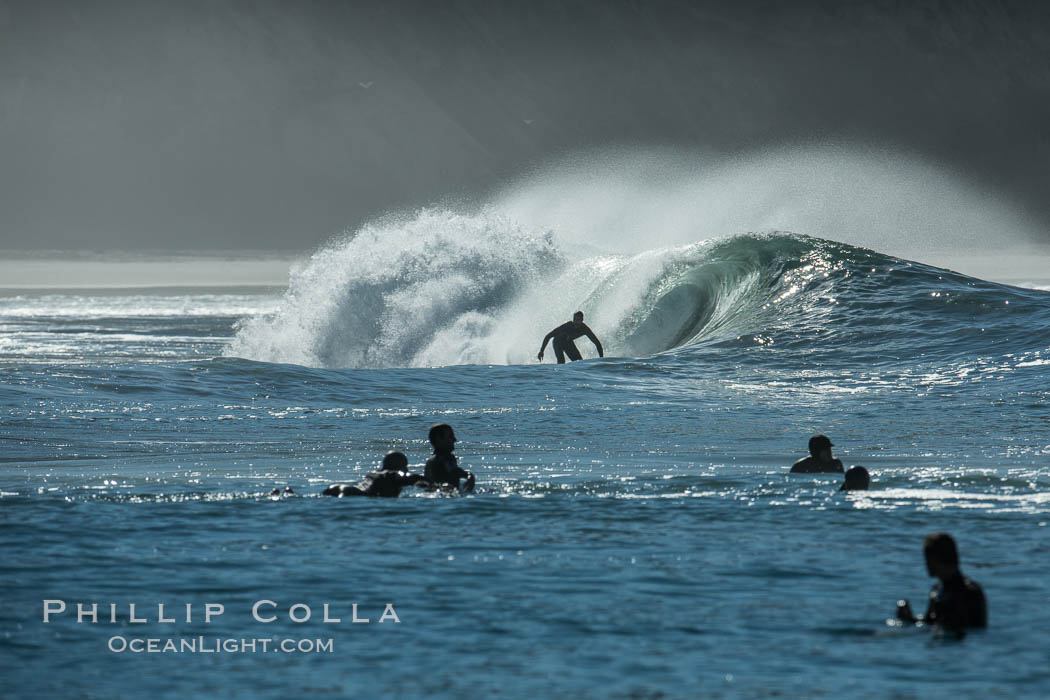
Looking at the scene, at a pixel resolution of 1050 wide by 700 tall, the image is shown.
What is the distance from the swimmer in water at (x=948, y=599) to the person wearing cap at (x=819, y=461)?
16.6 feet

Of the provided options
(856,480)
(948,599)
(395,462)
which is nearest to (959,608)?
(948,599)

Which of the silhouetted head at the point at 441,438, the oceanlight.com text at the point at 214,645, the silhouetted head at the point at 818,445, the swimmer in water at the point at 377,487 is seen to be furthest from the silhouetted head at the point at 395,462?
the oceanlight.com text at the point at 214,645

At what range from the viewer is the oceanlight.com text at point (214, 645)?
695 centimetres

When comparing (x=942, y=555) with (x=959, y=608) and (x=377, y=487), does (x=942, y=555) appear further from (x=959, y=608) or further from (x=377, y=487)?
(x=377, y=487)

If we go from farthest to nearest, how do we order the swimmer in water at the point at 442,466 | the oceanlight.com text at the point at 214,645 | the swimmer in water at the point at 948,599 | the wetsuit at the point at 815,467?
the wetsuit at the point at 815,467 → the swimmer in water at the point at 442,466 → the swimmer in water at the point at 948,599 → the oceanlight.com text at the point at 214,645

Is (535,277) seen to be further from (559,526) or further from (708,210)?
(559,526)

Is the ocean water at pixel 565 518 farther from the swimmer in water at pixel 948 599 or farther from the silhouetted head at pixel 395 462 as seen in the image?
the silhouetted head at pixel 395 462

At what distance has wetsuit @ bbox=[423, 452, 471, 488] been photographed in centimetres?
1178

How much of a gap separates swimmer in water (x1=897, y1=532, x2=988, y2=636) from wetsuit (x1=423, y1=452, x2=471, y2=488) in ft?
17.2

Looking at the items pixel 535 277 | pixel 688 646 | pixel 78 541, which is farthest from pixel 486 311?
pixel 688 646

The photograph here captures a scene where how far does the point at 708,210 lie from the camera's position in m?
45.8

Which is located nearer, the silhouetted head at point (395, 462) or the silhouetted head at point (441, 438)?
the silhouetted head at point (441, 438)

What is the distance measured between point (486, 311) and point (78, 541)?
24.0 meters

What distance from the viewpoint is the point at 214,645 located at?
7.05 metres
